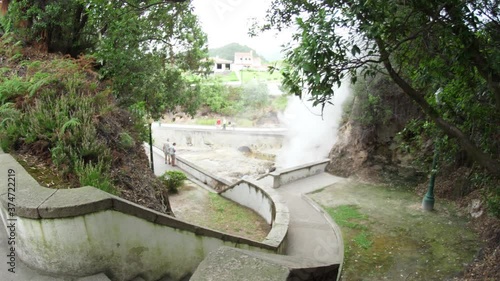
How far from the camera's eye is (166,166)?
18922 millimetres

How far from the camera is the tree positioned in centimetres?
395

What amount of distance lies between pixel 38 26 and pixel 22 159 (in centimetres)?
615

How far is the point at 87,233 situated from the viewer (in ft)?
10.7

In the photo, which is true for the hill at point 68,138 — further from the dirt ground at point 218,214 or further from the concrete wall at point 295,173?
the concrete wall at point 295,173

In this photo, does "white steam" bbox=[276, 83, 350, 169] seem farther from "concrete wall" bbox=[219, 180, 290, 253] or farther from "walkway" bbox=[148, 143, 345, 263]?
"concrete wall" bbox=[219, 180, 290, 253]

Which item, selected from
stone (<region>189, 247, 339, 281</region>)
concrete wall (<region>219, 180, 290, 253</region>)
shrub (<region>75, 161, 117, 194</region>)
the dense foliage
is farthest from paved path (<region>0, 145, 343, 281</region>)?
the dense foliage

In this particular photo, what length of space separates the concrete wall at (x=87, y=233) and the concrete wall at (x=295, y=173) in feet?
30.5

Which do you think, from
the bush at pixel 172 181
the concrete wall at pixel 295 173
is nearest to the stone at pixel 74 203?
the bush at pixel 172 181

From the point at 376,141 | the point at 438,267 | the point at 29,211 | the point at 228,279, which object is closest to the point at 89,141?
the point at 29,211

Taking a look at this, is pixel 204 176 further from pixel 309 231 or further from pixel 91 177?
pixel 91 177

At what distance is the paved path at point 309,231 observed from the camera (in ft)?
25.9

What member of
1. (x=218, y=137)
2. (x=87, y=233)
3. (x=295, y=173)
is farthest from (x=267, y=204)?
(x=218, y=137)

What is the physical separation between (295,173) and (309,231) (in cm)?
495

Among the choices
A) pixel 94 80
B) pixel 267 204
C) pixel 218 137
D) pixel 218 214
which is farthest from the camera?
pixel 218 137
